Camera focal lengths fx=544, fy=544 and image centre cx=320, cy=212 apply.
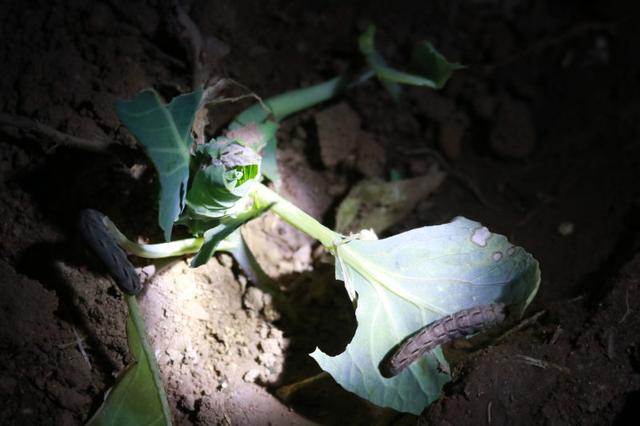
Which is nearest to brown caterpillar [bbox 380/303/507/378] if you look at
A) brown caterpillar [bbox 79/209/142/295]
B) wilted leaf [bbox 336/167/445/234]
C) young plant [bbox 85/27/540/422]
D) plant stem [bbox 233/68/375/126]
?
young plant [bbox 85/27/540/422]

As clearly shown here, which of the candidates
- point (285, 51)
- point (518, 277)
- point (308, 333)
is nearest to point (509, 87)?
point (285, 51)

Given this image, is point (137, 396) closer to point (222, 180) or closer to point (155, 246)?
point (155, 246)

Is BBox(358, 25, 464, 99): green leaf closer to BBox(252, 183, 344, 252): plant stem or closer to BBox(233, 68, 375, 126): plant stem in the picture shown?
BBox(233, 68, 375, 126): plant stem

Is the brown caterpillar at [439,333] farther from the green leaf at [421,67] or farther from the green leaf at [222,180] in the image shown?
the green leaf at [421,67]

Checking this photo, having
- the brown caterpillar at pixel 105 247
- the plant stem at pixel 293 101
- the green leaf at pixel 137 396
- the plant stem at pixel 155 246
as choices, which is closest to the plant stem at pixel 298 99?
the plant stem at pixel 293 101

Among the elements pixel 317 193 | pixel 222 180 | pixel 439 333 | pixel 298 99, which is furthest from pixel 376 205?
pixel 222 180

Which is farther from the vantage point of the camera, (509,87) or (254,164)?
(509,87)

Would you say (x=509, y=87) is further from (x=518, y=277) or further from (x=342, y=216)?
(x=518, y=277)
